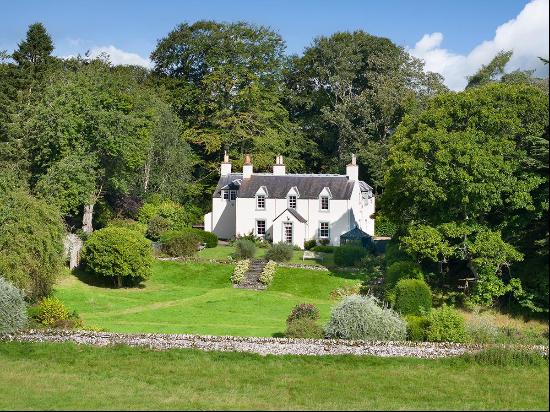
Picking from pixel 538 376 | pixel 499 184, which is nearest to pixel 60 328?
pixel 538 376

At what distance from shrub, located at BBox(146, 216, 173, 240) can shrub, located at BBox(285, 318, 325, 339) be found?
2505cm

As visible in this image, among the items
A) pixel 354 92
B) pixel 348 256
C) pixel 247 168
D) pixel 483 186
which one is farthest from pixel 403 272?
pixel 354 92

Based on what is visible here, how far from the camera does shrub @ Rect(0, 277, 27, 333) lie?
2788 centimetres

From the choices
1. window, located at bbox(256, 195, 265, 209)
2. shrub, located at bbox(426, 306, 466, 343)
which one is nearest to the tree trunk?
window, located at bbox(256, 195, 265, 209)

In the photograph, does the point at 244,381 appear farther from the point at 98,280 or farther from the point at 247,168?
the point at 247,168

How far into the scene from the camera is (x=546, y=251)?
31.6 metres

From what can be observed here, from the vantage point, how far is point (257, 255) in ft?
161

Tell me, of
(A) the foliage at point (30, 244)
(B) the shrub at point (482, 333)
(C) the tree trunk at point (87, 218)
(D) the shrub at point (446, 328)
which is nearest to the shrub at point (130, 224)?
(C) the tree trunk at point (87, 218)

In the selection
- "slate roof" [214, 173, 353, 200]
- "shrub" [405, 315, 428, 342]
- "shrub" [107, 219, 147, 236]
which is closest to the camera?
"shrub" [405, 315, 428, 342]

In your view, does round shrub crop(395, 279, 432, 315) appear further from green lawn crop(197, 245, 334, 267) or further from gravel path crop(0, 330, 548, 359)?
green lawn crop(197, 245, 334, 267)

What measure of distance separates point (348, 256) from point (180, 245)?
10.9 m

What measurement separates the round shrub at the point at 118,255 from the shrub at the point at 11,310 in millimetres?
11701

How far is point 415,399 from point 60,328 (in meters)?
14.9

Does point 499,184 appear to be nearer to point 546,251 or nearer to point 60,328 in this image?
point 546,251
